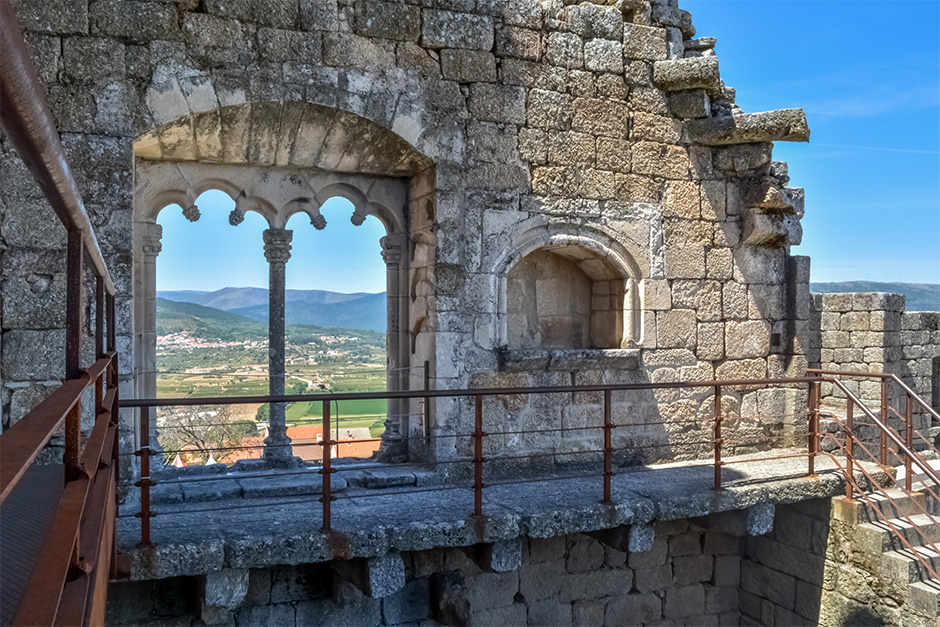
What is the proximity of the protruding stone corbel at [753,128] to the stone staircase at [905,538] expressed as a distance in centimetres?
289

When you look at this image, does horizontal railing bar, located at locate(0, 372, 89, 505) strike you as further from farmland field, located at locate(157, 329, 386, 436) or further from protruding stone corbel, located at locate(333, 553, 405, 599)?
farmland field, located at locate(157, 329, 386, 436)

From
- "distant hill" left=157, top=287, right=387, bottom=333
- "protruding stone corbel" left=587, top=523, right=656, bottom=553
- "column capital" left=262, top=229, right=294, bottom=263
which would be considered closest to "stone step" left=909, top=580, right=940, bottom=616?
"protruding stone corbel" left=587, top=523, right=656, bottom=553

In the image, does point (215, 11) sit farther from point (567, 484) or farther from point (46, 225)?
point (567, 484)

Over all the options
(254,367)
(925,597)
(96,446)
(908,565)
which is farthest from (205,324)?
(96,446)

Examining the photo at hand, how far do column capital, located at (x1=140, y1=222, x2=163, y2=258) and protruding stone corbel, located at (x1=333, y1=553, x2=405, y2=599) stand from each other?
8.58 ft

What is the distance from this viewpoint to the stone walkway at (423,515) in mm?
4273

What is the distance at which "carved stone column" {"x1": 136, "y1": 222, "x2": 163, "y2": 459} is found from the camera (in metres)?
5.66

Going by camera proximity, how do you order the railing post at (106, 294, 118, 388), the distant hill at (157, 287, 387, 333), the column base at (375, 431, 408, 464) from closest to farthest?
1. the railing post at (106, 294, 118, 388)
2. the column base at (375, 431, 408, 464)
3. the distant hill at (157, 287, 387, 333)

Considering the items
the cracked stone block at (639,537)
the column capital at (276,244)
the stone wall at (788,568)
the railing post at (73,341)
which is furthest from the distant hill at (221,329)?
the railing post at (73,341)

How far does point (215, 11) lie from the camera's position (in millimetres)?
5301

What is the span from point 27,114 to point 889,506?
6475 mm

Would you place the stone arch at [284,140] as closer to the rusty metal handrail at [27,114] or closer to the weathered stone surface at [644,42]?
the weathered stone surface at [644,42]

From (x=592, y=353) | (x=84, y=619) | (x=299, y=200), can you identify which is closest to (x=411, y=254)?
(x=299, y=200)

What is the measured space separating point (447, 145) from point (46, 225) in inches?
106
